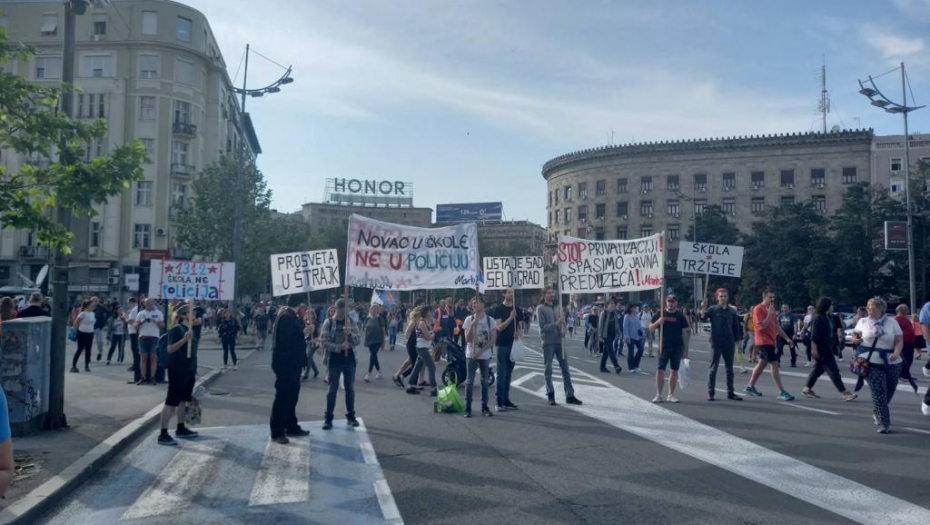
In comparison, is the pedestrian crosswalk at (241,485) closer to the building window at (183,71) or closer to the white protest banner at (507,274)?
the white protest banner at (507,274)

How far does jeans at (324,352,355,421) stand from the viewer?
10.4 metres

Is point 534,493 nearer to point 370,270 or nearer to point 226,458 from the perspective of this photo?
point 226,458

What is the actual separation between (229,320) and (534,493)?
14.9 m

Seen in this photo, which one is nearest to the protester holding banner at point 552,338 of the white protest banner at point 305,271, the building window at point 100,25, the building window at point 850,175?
the white protest banner at point 305,271

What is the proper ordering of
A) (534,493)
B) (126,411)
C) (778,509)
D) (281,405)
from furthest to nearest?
(126,411) < (281,405) < (534,493) < (778,509)

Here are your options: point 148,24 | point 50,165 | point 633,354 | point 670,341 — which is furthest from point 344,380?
point 148,24

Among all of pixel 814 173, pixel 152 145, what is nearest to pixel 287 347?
pixel 152 145

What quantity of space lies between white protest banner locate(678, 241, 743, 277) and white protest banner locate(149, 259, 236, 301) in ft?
36.8

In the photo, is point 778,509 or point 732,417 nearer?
point 778,509

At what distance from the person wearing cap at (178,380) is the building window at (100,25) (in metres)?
52.8

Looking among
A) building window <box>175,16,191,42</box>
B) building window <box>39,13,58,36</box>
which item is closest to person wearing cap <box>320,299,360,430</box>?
building window <box>175,16,191,42</box>

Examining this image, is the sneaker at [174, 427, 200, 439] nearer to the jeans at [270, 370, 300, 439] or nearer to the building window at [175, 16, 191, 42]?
the jeans at [270, 370, 300, 439]

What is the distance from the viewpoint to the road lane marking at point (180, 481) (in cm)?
666

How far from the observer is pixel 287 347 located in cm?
955
